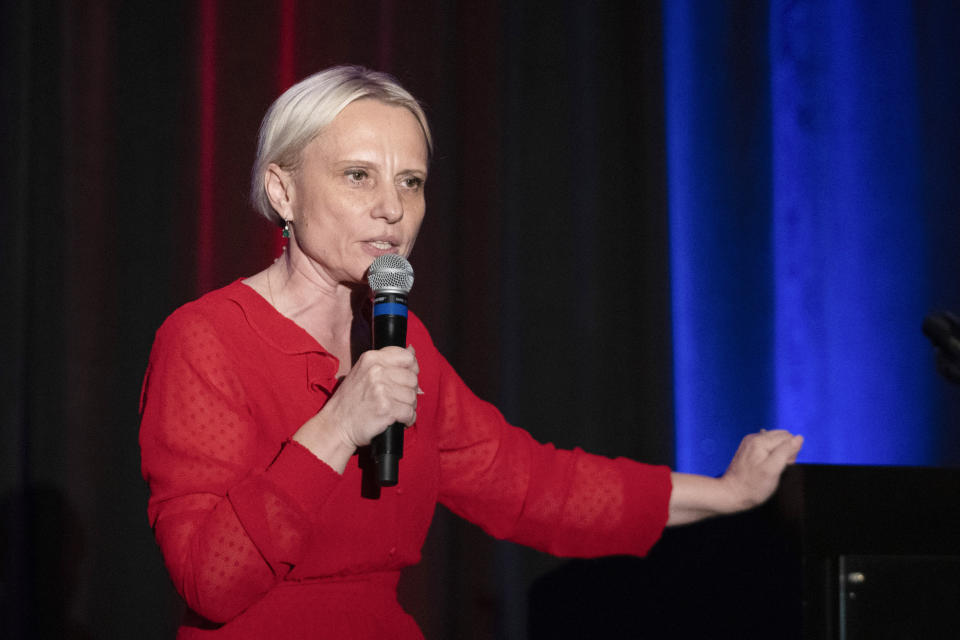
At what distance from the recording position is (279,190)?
155 centimetres

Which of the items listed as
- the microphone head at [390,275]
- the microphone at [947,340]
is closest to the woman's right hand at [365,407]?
the microphone head at [390,275]

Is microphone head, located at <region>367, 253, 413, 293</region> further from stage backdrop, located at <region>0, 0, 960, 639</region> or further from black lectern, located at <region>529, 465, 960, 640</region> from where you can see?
stage backdrop, located at <region>0, 0, 960, 639</region>

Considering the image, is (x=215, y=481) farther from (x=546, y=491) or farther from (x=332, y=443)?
(x=546, y=491)

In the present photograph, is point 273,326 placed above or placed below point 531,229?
below

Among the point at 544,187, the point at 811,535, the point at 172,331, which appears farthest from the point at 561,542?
the point at 544,187

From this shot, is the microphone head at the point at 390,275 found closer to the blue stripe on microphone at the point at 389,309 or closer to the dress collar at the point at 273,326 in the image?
the blue stripe on microphone at the point at 389,309

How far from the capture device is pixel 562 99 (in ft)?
9.09

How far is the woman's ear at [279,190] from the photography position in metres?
1.53

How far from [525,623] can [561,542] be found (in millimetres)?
939

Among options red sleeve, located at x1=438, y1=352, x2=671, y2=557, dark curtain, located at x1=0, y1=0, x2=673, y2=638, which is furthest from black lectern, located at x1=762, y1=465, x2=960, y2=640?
dark curtain, located at x1=0, y1=0, x2=673, y2=638

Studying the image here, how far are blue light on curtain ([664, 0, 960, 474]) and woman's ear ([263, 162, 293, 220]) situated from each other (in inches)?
61.5

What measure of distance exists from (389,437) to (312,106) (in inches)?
23.1

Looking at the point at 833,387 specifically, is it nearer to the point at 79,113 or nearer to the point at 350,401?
the point at 350,401

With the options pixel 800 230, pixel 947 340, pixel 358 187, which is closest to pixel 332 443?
pixel 358 187
